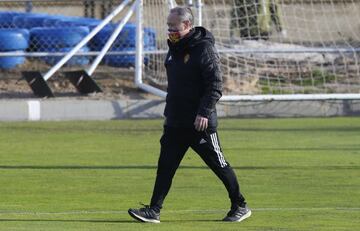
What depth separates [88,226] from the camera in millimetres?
10117

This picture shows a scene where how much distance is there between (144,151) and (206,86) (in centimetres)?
634

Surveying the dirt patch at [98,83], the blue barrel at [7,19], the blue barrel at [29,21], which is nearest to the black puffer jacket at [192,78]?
the dirt patch at [98,83]

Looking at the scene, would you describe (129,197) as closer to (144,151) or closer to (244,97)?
(144,151)

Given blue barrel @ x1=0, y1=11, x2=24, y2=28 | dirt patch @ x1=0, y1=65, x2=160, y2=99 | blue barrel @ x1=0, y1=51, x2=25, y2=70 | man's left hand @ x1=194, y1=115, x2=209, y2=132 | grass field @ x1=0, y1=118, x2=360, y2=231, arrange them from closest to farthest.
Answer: man's left hand @ x1=194, y1=115, x2=209, y2=132 → grass field @ x1=0, y1=118, x2=360, y2=231 → dirt patch @ x1=0, y1=65, x2=160, y2=99 → blue barrel @ x1=0, y1=51, x2=25, y2=70 → blue barrel @ x1=0, y1=11, x2=24, y2=28

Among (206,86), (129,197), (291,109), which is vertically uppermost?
(206,86)

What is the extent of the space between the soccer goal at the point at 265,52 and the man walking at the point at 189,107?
443 inches

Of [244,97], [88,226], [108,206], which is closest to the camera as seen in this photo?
[88,226]

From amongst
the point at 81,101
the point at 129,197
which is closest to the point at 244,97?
the point at 81,101

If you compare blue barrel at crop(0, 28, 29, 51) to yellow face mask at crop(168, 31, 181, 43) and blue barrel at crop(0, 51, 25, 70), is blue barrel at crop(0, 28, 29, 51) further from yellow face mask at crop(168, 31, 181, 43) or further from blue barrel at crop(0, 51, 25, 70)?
yellow face mask at crop(168, 31, 181, 43)

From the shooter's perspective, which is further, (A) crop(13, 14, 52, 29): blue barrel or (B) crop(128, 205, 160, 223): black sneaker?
(A) crop(13, 14, 52, 29): blue barrel

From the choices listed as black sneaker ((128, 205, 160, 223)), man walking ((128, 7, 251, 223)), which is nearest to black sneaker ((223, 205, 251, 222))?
man walking ((128, 7, 251, 223))

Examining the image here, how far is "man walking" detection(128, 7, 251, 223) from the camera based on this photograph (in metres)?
10.3

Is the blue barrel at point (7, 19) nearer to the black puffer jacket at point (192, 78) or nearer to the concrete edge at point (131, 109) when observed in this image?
the concrete edge at point (131, 109)

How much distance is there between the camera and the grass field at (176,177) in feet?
34.8
